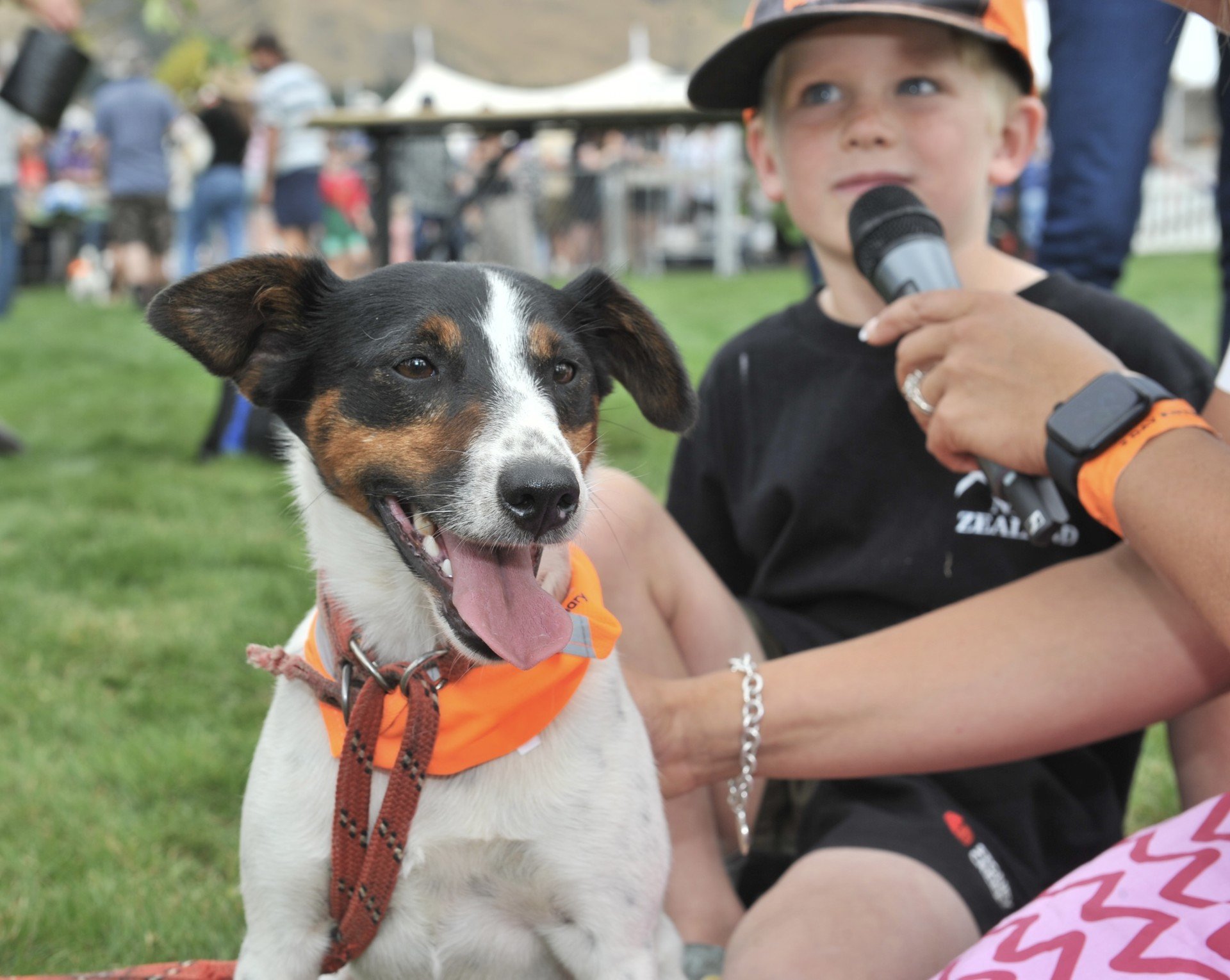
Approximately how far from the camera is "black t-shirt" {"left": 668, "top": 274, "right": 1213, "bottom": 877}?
2279 millimetres

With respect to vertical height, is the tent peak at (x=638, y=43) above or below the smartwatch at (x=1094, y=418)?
above

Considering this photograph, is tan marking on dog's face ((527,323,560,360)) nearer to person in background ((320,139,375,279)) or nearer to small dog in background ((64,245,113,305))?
person in background ((320,139,375,279))

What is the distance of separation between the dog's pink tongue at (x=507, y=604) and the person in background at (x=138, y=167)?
12.1 meters

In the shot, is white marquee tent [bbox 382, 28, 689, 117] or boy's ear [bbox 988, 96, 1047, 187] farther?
white marquee tent [bbox 382, 28, 689, 117]

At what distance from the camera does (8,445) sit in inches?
251

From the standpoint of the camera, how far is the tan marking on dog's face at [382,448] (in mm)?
1816

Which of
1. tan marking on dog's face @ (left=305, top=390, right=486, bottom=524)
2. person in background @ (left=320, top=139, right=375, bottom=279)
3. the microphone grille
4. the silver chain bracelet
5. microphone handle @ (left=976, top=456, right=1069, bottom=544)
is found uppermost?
the microphone grille

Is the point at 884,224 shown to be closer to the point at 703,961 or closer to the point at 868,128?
the point at 868,128

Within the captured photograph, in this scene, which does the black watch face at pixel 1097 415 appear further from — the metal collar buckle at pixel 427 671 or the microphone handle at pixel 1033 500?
the metal collar buckle at pixel 427 671

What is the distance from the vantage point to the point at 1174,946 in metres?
1.48

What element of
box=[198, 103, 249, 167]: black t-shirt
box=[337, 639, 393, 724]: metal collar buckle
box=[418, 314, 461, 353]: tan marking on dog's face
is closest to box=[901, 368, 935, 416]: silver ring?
box=[418, 314, 461, 353]: tan marking on dog's face

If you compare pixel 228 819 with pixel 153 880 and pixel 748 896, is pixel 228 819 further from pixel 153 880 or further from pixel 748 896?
pixel 748 896

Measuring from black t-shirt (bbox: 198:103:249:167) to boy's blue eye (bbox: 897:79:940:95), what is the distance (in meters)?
Result: 10.0

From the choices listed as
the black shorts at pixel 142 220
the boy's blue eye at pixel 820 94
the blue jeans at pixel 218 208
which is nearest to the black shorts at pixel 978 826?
the boy's blue eye at pixel 820 94
